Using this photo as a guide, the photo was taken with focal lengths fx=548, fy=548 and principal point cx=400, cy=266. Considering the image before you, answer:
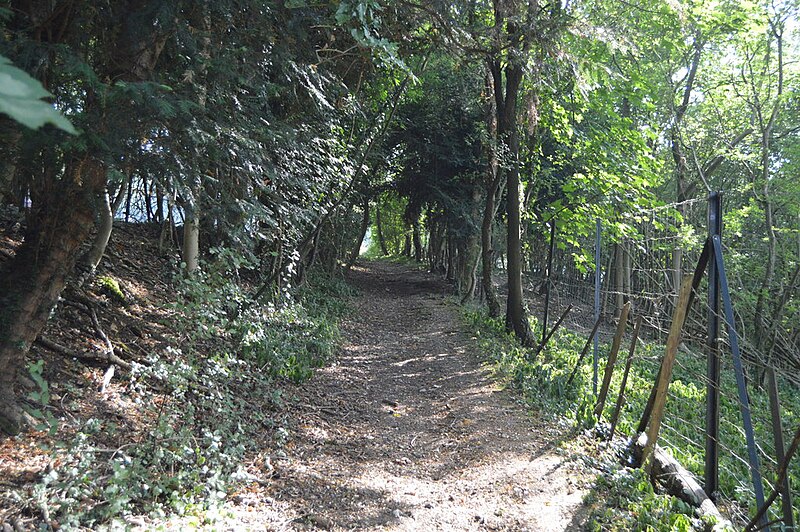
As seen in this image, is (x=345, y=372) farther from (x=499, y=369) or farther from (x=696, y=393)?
(x=696, y=393)

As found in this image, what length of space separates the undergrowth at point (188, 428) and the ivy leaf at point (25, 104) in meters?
2.78

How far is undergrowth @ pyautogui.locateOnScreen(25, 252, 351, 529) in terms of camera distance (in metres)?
A: 3.20

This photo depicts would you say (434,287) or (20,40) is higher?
(20,40)

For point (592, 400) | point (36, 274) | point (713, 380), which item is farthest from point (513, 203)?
point (36, 274)

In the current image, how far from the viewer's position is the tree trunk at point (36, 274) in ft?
11.9

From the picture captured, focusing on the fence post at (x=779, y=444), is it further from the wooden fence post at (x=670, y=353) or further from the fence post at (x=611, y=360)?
the fence post at (x=611, y=360)

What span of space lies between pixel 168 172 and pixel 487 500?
3.39m

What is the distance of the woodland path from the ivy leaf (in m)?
3.39

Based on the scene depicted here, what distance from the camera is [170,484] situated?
364cm

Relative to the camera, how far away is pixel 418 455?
5391 millimetres

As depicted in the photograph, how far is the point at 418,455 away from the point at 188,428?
2193 millimetres

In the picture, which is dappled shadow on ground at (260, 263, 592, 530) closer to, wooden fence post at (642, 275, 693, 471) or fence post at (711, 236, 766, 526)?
wooden fence post at (642, 275, 693, 471)

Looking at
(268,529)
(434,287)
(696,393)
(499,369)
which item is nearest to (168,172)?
(268,529)

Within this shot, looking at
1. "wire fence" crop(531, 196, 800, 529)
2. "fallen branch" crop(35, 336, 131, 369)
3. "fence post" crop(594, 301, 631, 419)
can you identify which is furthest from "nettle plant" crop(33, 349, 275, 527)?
"wire fence" crop(531, 196, 800, 529)
